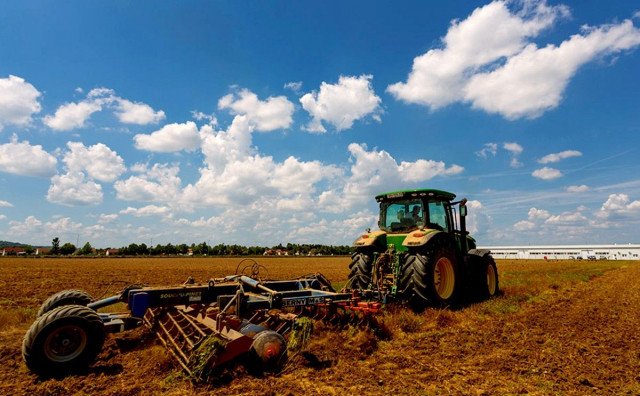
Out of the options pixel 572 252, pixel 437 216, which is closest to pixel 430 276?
pixel 437 216

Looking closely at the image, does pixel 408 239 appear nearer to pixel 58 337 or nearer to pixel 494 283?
pixel 494 283

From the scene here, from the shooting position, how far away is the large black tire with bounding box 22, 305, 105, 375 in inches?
148

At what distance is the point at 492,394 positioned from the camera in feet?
11.6

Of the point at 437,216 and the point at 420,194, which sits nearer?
the point at 420,194

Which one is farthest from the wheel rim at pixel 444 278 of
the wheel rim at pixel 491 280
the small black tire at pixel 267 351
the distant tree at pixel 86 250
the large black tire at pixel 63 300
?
the distant tree at pixel 86 250

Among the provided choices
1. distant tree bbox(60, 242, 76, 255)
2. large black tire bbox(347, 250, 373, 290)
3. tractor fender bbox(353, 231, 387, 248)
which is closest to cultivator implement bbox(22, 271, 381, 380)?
large black tire bbox(347, 250, 373, 290)

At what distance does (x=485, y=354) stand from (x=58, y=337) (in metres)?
5.25

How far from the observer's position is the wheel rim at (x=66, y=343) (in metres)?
3.88

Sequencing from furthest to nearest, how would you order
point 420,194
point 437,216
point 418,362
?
point 437,216
point 420,194
point 418,362

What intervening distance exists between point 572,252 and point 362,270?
310 ft

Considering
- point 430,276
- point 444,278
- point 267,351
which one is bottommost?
point 267,351

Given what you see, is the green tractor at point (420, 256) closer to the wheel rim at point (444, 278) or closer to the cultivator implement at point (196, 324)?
the wheel rim at point (444, 278)

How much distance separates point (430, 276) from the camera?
6.93 m

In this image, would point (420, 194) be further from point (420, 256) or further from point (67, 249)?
point (67, 249)
